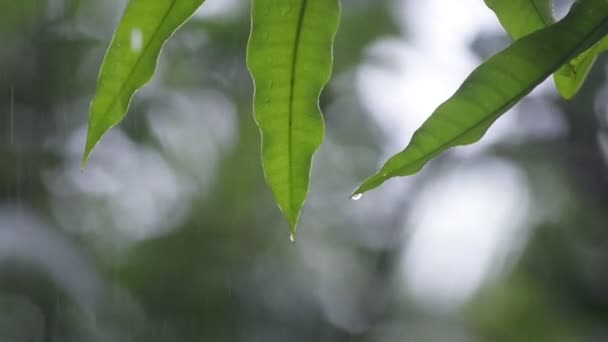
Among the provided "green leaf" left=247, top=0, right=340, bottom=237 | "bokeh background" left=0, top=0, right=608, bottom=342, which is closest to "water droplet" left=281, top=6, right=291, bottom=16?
"green leaf" left=247, top=0, right=340, bottom=237

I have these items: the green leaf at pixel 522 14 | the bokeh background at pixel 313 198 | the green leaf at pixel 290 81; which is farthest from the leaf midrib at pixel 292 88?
the bokeh background at pixel 313 198

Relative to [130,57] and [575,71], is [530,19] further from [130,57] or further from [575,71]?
[130,57]

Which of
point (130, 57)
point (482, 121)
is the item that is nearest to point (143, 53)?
point (130, 57)

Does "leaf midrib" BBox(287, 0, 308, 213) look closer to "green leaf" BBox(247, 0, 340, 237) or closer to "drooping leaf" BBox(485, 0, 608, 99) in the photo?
"green leaf" BBox(247, 0, 340, 237)

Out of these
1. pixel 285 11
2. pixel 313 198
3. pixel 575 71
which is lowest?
pixel 313 198

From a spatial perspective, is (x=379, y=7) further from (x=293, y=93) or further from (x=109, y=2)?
(x=293, y=93)

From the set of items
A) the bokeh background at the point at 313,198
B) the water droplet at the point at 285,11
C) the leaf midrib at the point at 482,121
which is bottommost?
the bokeh background at the point at 313,198

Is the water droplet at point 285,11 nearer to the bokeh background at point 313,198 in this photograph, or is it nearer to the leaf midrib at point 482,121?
the leaf midrib at point 482,121
